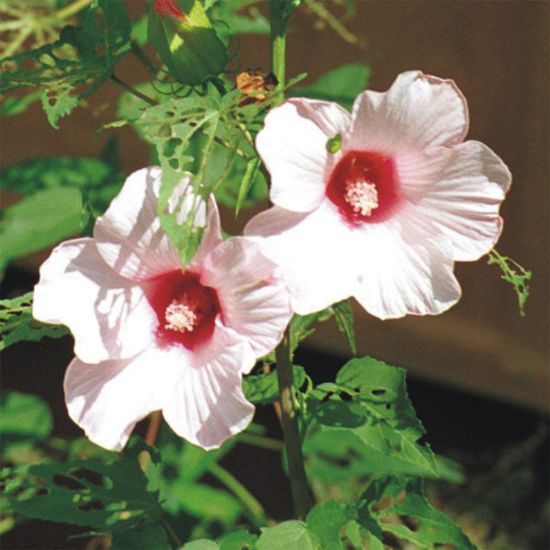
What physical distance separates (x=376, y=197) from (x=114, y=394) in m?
0.24

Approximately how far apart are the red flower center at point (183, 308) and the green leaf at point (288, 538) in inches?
7.0

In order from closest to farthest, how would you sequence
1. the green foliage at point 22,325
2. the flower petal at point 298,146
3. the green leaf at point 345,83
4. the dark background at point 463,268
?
the flower petal at point 298,146 < the green foliage at point 22,325 < the green leaf at point 345,83 < the dark background at point 463,268

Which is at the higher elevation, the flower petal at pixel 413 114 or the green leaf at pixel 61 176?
the flower petal at pixel 413 114

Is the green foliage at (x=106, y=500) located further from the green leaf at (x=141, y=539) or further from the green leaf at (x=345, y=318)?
the green leaf at (x=345, y=318)

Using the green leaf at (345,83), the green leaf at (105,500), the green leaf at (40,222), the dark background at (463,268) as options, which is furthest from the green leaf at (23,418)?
the dark background at (463,268)

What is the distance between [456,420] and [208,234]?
71.0 inches

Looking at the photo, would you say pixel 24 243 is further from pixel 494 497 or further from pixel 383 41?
pixel 494 497

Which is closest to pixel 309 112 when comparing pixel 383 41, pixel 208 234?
pixel 208 234

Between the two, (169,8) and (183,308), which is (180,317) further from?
(169,8)

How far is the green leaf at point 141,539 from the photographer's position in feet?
3.09

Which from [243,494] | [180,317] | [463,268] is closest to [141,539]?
[180,317]

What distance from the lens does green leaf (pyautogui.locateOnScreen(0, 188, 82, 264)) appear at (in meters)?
1.34

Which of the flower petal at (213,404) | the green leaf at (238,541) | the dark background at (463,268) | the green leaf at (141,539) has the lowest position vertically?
the dark background at (463,268)

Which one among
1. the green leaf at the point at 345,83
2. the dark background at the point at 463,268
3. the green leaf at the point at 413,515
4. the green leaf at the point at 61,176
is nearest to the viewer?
the green leaf at the point at 413,515
